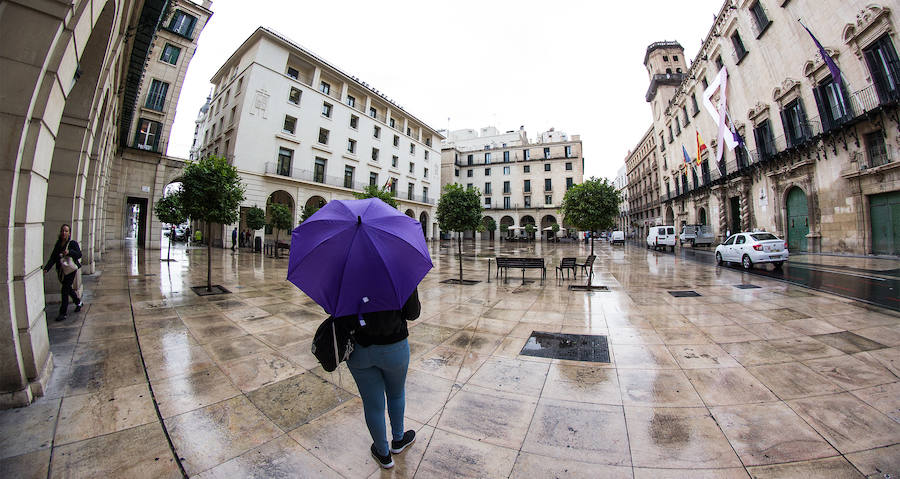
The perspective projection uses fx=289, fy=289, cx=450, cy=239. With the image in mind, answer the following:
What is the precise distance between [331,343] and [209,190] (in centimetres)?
891

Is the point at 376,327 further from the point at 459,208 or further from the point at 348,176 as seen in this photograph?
the point at 348,176

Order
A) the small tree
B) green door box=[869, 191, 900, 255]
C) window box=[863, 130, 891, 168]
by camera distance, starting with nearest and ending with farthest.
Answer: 1. green door box=[869, 191, 900, 255]
2. window box=[863, 130, 891, 168]
3. the small tree

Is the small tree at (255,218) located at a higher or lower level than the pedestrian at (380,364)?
higher

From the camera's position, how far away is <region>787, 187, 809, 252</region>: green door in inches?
658

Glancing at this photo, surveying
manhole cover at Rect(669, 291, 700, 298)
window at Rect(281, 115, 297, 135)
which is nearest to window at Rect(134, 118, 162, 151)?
window at Rect(281, 115, 297, 135)

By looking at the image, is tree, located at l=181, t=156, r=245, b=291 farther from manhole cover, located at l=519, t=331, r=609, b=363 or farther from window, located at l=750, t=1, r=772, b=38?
window, located at l=750, t=1, r=772, b=38

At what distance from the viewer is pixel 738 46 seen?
2100 cm

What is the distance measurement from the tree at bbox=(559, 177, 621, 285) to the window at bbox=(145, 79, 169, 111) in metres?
25.1

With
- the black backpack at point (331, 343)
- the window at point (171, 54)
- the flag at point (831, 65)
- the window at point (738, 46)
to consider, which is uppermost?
the window at point (738, 46)

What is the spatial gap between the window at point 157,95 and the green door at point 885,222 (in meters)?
38.7

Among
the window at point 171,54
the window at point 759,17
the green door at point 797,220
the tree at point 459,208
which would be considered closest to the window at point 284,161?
the window at point 171,54

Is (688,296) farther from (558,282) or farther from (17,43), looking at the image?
(17,43)

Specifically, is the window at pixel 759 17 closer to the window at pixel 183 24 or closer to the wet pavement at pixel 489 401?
the wet pavement at pixel 489 401

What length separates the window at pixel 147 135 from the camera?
713 inches
